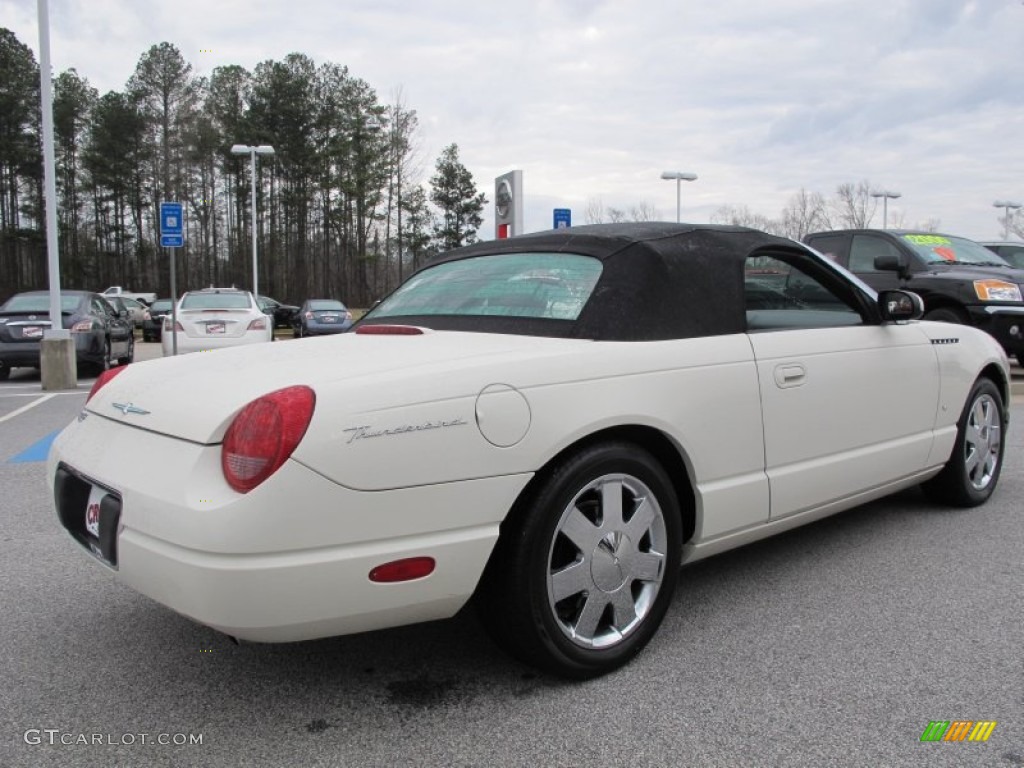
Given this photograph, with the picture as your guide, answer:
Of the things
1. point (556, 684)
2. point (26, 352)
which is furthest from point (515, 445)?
point (26, 352)

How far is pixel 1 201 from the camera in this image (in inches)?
2009

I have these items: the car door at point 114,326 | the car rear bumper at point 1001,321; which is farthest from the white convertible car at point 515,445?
the car door at point 114,326

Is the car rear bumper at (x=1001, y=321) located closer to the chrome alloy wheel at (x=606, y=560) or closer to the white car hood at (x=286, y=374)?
the chrome alloy wheel at (x=606, y=560)

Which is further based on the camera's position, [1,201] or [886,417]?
[1,201]

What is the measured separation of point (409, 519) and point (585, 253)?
1.35m

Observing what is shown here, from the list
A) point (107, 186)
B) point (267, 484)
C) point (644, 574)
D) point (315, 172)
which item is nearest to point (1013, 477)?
point (644, 574)

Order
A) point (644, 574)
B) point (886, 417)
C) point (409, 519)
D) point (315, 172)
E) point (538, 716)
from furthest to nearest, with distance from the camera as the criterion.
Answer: point (315, 172), point (886, 417), point (644, 574), point (538, 716), point (409, 519)

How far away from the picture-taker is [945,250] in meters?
10.7

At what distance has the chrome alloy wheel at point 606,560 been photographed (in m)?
2.46

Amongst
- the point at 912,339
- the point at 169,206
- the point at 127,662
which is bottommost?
the point at 127,662

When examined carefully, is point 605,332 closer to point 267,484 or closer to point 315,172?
point 267,484

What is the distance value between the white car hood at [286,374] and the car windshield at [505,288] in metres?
0.23

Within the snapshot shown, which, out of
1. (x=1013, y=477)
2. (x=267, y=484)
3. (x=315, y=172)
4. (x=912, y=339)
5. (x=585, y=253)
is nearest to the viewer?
(x=267, y=484)

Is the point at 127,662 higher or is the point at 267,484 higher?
the point at 267,484
